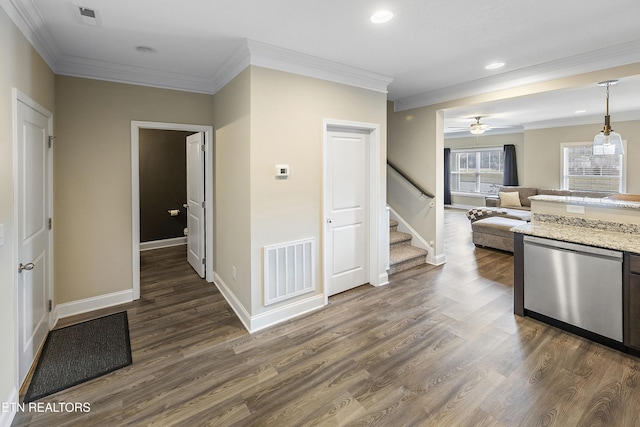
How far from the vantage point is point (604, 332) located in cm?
262

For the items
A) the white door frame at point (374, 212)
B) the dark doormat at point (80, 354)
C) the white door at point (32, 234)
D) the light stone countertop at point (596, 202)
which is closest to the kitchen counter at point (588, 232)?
the light stone countertop at point (596, 202)

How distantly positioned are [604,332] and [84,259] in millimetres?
5059

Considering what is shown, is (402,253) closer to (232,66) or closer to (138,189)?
(232,66)

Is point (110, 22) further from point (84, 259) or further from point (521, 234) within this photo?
point (521, 234)

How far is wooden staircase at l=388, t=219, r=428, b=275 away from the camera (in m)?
4.57

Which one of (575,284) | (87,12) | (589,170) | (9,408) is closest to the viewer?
(9,408)

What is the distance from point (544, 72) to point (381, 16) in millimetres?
2337

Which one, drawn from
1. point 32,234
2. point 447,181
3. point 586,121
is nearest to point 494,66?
point 32,234

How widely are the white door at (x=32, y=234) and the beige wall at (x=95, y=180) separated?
0.31 m

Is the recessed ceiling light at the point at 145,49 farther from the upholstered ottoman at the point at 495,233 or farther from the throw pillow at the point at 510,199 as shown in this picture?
the throw pillow at the point at 510,199

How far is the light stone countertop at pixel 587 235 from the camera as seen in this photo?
Answer: 2.55 metres

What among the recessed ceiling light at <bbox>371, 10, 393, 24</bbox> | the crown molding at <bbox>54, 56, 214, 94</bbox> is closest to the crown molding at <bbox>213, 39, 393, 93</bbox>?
the crown molding at <bbox>54, 56, 214, 94</bbox>

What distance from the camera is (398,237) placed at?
5156mm

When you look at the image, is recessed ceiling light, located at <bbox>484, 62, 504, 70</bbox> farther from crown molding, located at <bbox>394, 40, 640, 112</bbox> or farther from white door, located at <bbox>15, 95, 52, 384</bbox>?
white door, located at <bbox>15, 95, 52, 384</bbox>
